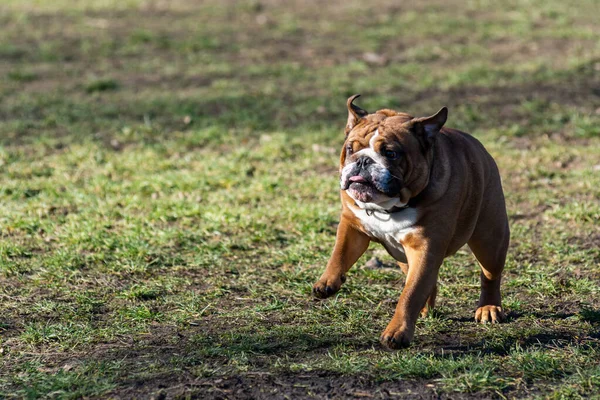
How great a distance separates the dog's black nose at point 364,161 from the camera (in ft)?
15.0

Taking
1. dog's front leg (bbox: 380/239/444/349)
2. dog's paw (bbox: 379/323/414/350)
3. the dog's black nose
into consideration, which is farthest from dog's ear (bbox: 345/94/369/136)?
dog's paw (bbox: 379/323/414/350)

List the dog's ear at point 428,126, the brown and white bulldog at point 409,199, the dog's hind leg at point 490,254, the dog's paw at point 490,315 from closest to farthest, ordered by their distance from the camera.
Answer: the brown and white bulldog at point 409,199, the dog's ear at point 428,126, the dog's hind leg at point 490,254, the dog's paw at point 490,315


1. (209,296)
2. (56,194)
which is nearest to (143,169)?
(56,194)

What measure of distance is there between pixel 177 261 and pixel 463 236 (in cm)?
230

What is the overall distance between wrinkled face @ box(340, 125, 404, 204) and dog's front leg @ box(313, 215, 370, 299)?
0.45m

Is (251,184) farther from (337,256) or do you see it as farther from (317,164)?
(337,256)

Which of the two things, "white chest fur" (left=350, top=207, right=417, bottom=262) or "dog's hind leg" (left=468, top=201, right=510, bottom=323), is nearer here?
"white chest fur" (left=350, top=207, right=417, bottom=262)

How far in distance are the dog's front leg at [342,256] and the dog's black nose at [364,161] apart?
1.69 feet

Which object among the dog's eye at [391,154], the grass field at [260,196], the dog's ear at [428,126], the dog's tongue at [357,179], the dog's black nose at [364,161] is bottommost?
the grass field at [260,196]

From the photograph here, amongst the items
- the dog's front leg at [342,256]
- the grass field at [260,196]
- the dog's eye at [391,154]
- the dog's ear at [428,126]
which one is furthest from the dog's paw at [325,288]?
the dog's ear at [428,126]

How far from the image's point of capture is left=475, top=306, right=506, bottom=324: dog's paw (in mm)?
5293

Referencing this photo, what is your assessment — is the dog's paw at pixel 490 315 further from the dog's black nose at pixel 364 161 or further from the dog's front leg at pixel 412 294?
the dog's black nose at pixel 364 161

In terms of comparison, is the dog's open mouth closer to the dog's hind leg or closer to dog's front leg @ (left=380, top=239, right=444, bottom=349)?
dog's front leg @ (left=380, top=239, right=444, bottom=349)

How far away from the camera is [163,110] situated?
1023 centimetres
